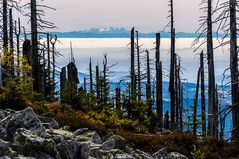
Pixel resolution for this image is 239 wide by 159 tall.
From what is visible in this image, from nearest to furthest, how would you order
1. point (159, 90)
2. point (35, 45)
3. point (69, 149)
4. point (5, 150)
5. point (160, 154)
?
1. point (5, 150)
2. point (69, 149)
3. point (160, 154)
4. point (35, 45)
5. point (159, 90)

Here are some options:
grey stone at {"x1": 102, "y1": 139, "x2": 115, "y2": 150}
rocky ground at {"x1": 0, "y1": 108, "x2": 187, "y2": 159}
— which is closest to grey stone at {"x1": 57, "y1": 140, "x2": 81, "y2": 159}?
rocky ground at {"x1": 0, "y1": 108, "x2": 187, "y2": 159}

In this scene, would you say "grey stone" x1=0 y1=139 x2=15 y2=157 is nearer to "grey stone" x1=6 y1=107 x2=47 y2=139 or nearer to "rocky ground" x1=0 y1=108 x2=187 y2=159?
"rocky ground" x1=0 y1=108 x2=187 y2=159

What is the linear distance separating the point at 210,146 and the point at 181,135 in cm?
127

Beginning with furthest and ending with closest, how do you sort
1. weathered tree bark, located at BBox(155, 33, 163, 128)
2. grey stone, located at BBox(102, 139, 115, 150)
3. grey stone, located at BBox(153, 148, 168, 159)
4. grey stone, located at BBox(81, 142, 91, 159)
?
weathered tree bark, located at BBox(155, 33, 163, 128)
grey stone, located at BBox(153, 148, 168, 159)
grey stone, located at BBox(102, 139, 115, 150)
grey stone, located at BBox(81, 142, 91, 159)

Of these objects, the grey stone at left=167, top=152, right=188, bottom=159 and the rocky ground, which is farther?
the grey stone at left=167, top=152, right=188, bottom=159

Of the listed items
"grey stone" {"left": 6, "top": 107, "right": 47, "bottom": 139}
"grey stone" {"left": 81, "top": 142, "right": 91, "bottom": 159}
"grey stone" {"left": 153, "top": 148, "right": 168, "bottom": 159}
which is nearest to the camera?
"grey stone" {"left": 81, "top": 142, "right": 91, "bottom": 159}

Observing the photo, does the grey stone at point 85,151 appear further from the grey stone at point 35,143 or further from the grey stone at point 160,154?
the grey stone at point 160,154

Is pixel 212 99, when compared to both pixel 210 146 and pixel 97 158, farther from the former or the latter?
pixel 97 158

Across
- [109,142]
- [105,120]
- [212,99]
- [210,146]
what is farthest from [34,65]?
[109,142]

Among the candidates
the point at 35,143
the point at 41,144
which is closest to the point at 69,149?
the point at 41,144

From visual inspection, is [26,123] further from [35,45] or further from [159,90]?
[159,90]

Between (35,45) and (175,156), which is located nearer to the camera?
(175,156)

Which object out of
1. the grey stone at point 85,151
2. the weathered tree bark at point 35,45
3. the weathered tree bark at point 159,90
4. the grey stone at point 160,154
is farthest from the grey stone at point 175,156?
the weathered tree bark at point 159,90

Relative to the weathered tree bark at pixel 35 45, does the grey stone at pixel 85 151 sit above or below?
below
